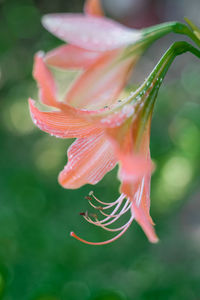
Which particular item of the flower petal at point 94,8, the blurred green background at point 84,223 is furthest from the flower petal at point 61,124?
the blurred green background at point 84,223

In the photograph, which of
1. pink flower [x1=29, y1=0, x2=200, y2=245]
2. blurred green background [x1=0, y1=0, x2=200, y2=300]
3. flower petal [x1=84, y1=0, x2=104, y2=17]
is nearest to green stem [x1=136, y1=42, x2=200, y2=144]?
pink flower [x1=29, y1=0, x2=200, y2=245]

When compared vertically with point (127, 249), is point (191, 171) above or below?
above

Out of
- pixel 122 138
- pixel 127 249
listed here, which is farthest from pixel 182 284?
pixel 122 138

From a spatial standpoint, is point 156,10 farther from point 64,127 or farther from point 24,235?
point 64,127

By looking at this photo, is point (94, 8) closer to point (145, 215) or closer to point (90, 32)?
point (90, 32)

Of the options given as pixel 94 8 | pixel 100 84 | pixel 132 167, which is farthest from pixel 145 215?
pixel 94 8

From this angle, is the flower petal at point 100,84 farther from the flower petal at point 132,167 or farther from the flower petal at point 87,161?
the flower petal at point 132,167

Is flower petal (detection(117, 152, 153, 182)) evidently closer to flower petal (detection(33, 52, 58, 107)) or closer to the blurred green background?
flower petal (detection(33, 52, 58, 107))
